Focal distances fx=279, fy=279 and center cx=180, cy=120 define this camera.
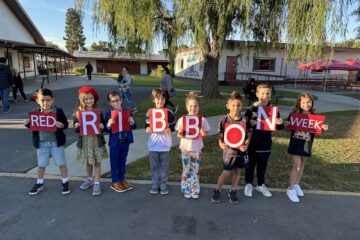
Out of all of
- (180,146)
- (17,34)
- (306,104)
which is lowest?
(180,146)

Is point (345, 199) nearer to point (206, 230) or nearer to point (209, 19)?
point (206, 230)

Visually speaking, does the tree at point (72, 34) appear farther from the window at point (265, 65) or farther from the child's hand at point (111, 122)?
the child's hand at point (111, 122)

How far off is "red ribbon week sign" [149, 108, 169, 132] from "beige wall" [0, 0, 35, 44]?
22.7 meters

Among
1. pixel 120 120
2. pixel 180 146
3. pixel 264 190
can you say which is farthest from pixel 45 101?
pixel 264 190

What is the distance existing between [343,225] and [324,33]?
19.3 ft

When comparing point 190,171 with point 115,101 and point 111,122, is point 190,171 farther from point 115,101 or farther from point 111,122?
point 115,101

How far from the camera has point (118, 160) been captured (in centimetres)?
411

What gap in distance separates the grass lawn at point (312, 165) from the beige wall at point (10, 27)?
2210 centimetres

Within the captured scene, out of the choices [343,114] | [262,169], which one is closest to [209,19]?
[262,169]

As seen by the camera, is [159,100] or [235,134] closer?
[235,134]

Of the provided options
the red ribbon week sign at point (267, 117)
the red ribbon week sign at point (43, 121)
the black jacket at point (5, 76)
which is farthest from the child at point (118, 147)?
the black jacket at point (5, 76)

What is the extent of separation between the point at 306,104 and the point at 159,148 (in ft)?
7.11

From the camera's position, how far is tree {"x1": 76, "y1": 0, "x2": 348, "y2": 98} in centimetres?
762

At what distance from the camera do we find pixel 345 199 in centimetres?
406
